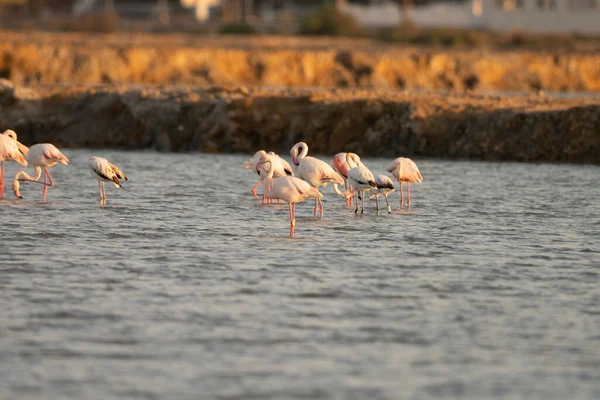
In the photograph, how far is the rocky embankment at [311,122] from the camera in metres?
25.4

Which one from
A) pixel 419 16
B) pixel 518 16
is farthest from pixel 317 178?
pixel 419 16

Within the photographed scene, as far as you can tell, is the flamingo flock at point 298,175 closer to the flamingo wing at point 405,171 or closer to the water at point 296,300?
the flamingo wing at point 405,171

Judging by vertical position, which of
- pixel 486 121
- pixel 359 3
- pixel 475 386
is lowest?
pixel 475 386

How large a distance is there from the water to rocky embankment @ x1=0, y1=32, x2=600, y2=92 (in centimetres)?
2649

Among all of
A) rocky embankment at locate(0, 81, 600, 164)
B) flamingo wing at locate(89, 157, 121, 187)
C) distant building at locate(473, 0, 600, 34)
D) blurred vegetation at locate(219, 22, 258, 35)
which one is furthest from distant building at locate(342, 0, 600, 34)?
flamingo wing at locate(89, 157, 121, 187)

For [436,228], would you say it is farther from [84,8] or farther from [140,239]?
[84,8]

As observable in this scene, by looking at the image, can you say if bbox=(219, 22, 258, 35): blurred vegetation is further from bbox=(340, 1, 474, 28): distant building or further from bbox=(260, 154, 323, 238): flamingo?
bbox=(260, 154, 323, 238): flamingo

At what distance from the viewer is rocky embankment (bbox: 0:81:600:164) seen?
2536cm

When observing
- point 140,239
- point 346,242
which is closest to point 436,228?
point 346,242

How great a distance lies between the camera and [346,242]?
14.1 m

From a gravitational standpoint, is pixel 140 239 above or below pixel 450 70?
below

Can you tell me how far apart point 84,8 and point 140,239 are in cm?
10406

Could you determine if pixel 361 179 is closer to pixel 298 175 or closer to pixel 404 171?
pixel 298 175

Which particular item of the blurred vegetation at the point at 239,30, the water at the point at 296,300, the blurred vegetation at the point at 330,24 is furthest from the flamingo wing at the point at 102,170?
the blurred vegetation at the point at 330,24
